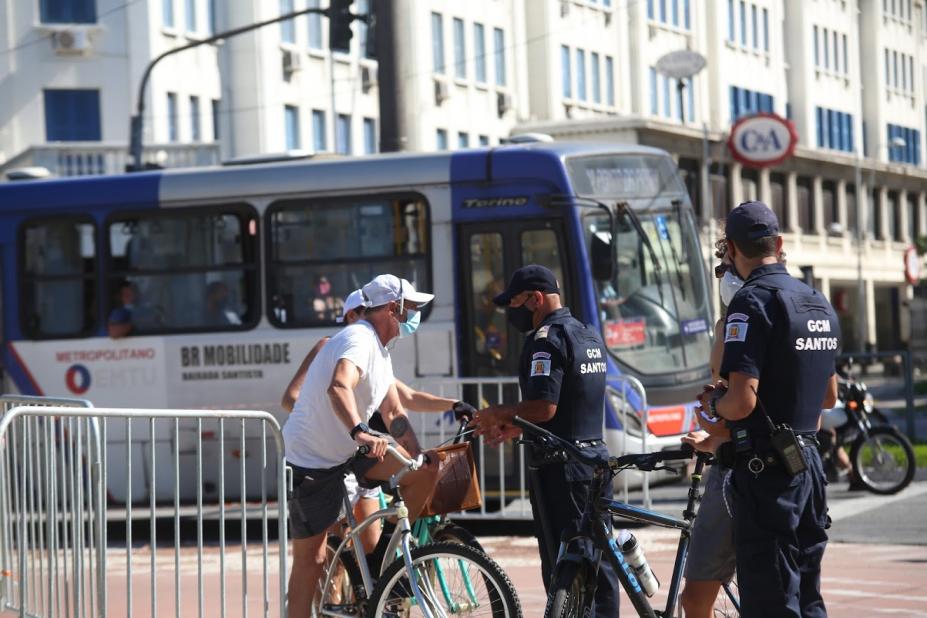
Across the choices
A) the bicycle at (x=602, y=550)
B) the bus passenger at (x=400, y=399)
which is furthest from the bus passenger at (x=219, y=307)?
the bicycle at (x=602, y=550)

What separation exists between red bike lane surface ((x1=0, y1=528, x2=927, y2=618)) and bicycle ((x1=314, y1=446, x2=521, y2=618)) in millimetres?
466

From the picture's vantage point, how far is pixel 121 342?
16.1 meters

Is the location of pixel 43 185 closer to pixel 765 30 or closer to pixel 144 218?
pixel 144 218

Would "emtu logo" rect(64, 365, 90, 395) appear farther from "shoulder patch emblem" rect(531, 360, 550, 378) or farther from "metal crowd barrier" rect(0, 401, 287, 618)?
"shoulder patch emblem" rect(531, 360, 550, 378)

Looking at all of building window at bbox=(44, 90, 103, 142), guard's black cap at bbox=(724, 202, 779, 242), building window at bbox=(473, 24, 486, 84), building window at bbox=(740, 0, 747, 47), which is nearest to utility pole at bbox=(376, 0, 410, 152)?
guard's black cap at bbox=(724, 202, 779, 242)

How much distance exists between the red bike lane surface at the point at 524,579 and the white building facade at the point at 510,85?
825 inches

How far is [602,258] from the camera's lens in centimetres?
1470

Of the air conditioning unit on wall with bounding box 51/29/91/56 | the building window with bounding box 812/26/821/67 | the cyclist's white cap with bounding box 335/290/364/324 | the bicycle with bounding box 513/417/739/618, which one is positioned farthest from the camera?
the building window with bounding box 812/26/821/67

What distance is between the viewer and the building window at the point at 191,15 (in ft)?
142

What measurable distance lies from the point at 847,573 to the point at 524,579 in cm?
202

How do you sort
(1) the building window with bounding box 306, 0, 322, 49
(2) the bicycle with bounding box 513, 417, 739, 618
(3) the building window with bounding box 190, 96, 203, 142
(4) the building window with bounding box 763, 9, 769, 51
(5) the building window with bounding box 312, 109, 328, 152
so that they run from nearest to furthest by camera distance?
(2) the bicycle with bounding box 513, 417, 739, 618 → (4) the building window with bounding box 763, 9, 769, 51 → (3) the building window with bounding box 190, 96, 203, 142 → (1) the building window with bounding box 306, 0, 322, 49 → (5) the building window with bounding box 312, 109, 328, 152

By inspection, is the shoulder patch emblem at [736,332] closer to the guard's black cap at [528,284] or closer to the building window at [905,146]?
the guard's black cap at [528,284]

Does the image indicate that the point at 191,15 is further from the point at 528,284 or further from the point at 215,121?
the point at 528,284

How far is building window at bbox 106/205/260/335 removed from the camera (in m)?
15.8
